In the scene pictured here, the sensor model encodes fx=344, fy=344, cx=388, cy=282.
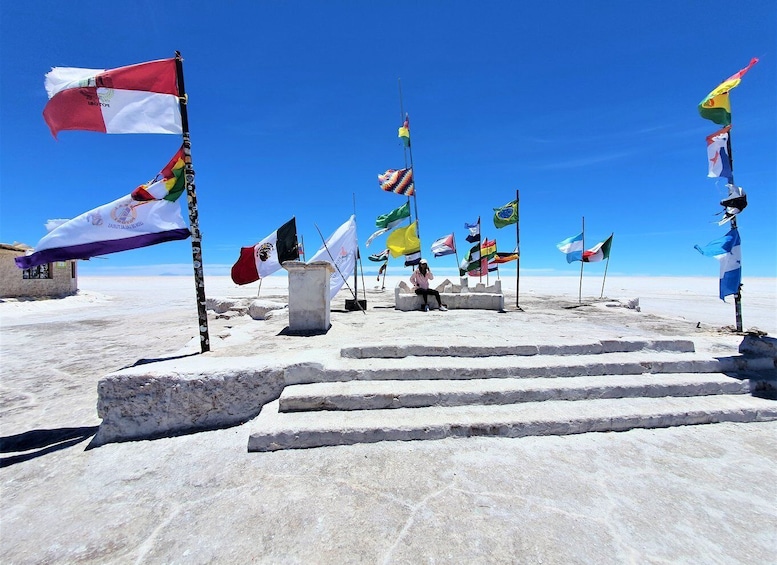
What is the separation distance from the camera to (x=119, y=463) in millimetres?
3668

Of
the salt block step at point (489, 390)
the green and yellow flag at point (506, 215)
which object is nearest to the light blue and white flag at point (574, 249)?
the green and yellow flag at point (506, 215)

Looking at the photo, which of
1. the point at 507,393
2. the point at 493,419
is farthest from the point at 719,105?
the point at 493,419

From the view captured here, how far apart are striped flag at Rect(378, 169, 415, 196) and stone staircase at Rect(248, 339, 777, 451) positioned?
863 cm

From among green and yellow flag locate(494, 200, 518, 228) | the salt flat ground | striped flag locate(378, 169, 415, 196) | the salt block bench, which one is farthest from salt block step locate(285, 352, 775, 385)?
striped flag locate(378, 169, 415, 196)

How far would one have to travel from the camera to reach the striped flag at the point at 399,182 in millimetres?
12633

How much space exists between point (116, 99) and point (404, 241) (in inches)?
323

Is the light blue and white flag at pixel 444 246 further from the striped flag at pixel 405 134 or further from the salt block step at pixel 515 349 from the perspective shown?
the salt block step at pixel 515 349

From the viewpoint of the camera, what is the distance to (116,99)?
16.2 ft

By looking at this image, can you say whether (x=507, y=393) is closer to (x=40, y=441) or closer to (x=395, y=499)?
(x=395, y=499)

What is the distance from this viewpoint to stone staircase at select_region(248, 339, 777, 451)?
377 cm

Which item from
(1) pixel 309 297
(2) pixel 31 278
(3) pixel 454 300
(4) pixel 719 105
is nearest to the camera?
(4) pixel 719 105

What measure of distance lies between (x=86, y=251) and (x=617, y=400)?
7.52 m

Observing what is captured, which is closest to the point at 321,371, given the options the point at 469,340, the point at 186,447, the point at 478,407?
the point at 186,447

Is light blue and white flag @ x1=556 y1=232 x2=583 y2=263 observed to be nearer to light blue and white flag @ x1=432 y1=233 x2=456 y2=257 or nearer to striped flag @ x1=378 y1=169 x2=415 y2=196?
light blue and white flag @ x1=432 y1=233 x2=456 y2=257
